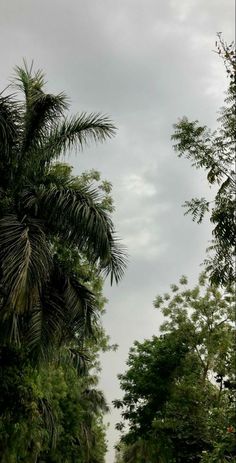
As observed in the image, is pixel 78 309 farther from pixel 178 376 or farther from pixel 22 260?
pixel 178 376

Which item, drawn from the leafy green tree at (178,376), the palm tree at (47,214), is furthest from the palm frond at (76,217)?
the leafy green tree at (178,376)

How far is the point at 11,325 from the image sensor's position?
8922 mm

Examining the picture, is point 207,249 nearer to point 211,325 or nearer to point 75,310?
point 75,310

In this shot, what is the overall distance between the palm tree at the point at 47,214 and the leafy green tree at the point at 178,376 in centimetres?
944

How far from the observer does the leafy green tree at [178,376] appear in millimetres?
19953

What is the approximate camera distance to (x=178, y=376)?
82.3 feet

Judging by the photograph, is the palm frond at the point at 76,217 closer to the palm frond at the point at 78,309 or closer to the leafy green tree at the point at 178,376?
the palm frond at the point at 78,309

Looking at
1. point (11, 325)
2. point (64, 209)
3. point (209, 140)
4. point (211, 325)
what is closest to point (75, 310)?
point (11, 325)

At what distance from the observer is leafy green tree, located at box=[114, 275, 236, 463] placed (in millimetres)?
19953

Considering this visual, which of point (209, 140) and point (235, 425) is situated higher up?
point (209, 140)

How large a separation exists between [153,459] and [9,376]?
1909cm

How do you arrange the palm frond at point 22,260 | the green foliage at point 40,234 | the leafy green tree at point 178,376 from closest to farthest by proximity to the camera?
the palm frond at point 22,260
the green foliage at point 40,234
the leafy green tree at point 178,376

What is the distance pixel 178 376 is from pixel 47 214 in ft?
58.5

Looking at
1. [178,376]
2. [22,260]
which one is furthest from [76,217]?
[178,376]
